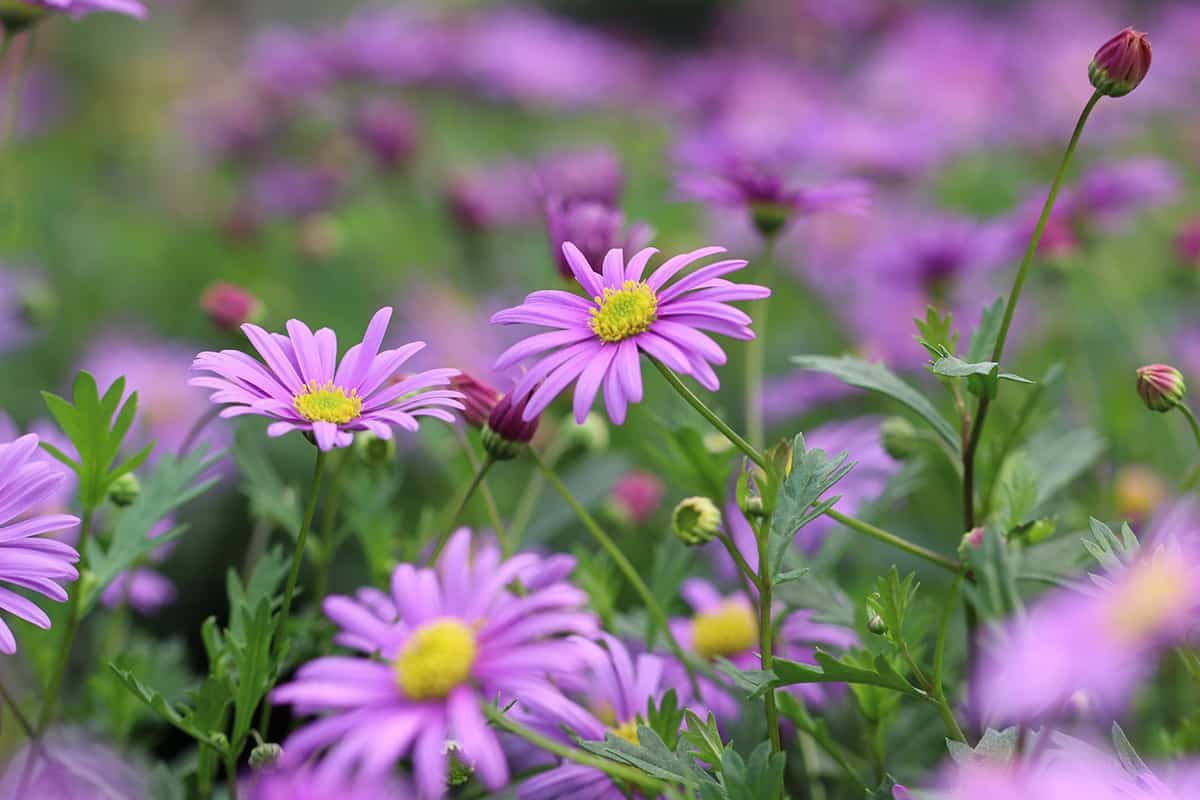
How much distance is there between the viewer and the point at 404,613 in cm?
56

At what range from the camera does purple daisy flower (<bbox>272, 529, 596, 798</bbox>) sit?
0.48m

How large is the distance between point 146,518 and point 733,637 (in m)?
0.44

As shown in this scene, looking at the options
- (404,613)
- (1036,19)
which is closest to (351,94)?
(404,613)

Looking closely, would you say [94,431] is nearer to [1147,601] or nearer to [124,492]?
[124,492]

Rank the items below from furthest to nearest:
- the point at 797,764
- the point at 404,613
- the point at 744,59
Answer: the point at 744,59 < the point at 797,764 < the point at 404,613

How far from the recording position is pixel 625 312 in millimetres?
662

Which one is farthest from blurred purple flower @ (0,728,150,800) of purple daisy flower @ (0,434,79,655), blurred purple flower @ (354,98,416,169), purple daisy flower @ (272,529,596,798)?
blurred purple flower @ (354,98,416,169)

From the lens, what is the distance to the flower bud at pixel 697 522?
70cm

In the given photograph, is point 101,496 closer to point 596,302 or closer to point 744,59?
point 596,302

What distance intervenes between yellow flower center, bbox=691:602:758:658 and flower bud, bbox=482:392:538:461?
0.82 feet

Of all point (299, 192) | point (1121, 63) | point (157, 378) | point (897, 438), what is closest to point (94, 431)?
point (897, 438)

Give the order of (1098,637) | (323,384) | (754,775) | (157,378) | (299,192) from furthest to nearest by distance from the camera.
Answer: (299,192)
(157,378)
(323,384)
(754,775)
(1098,637)

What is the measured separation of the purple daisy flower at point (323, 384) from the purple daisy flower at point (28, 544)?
0.35 ft

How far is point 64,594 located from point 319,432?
0.17 meters
